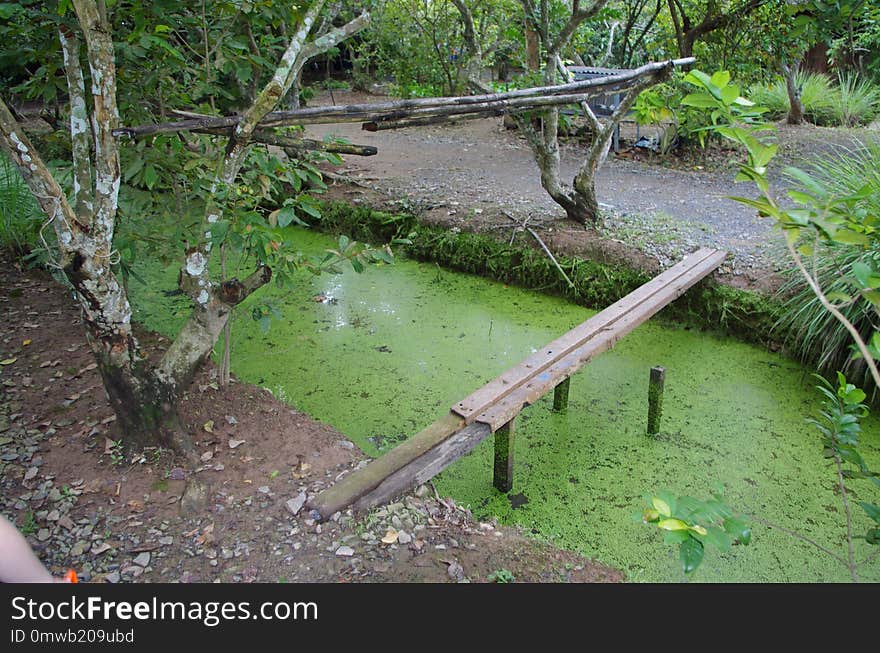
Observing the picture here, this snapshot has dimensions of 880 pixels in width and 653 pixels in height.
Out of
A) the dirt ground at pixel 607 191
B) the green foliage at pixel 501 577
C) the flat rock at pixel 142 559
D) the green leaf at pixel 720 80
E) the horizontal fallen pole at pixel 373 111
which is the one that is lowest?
the green foliage at pixel 501 577

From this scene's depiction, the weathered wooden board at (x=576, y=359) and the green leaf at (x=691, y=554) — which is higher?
the green leaf at (x=691, y=554)

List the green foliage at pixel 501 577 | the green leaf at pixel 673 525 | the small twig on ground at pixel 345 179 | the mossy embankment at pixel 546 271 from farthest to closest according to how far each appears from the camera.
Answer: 1. the small twig on ground at pixel 345 179
2. the mossy embankment at pixel 546 271
3. the green foliage at pixel 501 577
4. the green leaf at pixel 673 525

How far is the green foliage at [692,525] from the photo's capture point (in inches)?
40.5

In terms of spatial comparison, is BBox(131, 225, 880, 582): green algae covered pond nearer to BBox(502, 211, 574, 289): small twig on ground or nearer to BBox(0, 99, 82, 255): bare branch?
BBox(502, 211, 574, 289): small twig on ground

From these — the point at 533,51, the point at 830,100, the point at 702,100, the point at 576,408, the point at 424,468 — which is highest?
the point at 533,51

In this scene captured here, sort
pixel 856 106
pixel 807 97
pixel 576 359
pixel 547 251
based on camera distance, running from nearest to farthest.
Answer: pixel 576 359 < pixel 547 251 < pixel 856 106 < pixel 807 97

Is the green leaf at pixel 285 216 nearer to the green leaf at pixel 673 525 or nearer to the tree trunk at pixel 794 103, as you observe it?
the green leaf at pixel 673 525

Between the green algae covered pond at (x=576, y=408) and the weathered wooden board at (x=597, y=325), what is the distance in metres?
0.36

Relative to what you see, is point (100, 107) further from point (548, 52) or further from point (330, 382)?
point (548, 52)

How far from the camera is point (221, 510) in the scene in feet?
6.84

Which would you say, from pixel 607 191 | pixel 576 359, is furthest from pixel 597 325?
pixel 607 191

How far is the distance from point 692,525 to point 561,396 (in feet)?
6.87

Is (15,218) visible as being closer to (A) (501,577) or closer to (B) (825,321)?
(A) (501,577)

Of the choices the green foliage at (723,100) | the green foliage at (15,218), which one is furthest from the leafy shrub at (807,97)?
the green foliage at (723,100)
